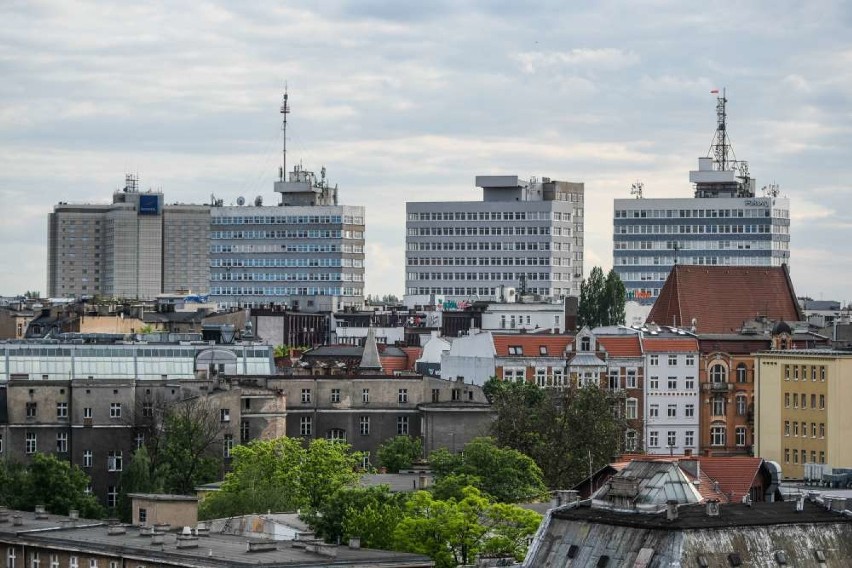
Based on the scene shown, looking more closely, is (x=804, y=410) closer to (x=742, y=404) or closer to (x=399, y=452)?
(x=399, y=452)

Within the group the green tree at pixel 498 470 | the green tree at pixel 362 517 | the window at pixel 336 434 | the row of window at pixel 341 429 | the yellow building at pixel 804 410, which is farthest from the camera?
the window at pixel 336 434

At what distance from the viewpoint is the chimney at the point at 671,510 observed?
81.8 meters

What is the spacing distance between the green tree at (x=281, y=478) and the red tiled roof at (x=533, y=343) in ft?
144

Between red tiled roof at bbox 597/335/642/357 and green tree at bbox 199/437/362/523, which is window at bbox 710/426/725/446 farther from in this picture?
green tree at bbox 199/437/362/523

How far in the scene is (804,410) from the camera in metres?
152

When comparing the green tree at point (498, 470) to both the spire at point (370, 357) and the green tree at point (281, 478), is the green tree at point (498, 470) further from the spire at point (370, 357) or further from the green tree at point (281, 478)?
the spire at point (370, 357)

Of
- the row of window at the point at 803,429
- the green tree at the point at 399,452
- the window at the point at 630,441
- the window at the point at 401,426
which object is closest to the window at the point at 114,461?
the green tree at the point at 399,452

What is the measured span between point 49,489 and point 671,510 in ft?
184

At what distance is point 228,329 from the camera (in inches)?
A: 7475

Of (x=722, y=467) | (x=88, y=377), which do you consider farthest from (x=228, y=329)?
(x=722, y=467)

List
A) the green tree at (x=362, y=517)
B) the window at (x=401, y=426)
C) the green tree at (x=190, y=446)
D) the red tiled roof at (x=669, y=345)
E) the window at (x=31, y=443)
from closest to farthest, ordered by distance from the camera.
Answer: the green tree at (x=362, y=517)
the green tree at (x=190, y=446)
the window at (x=31, y=443)
the window at (x=401, y=426)
the red tiled roof at (x=669, y=345)

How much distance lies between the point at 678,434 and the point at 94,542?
94821 mm

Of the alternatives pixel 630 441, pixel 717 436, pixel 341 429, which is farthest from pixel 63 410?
pixel 717 436

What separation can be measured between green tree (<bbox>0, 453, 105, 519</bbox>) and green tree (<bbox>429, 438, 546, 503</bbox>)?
1884cm
